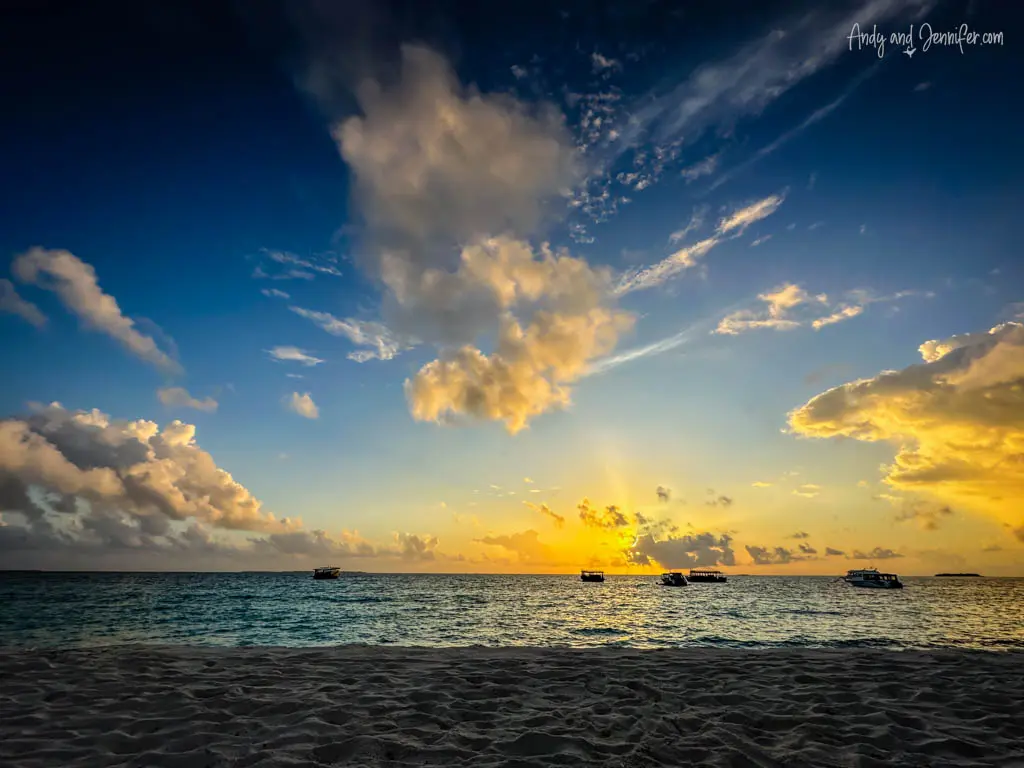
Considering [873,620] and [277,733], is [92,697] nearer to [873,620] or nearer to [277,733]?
[277,733]

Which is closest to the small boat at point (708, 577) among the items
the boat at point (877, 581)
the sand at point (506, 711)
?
the boat at point (877, 581)

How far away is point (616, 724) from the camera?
7844 millimetres

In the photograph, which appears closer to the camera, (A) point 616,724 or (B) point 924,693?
(A) point 616,724

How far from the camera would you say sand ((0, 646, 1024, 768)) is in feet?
21.6

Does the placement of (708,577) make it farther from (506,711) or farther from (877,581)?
(506,711)

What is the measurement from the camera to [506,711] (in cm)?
846

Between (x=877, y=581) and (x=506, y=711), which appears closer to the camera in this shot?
(x=506, y=711)

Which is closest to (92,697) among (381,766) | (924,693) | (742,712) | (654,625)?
(381,766)

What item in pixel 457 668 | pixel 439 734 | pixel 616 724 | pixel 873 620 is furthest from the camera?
pixel 873 620

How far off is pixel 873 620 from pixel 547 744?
39.2 meters

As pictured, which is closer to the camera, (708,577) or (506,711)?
(506,711)

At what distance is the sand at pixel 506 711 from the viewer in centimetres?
659

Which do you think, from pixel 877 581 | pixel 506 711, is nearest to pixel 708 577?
pixel 877 581

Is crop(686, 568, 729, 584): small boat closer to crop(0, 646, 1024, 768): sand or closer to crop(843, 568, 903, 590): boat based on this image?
crop(843, 568, 903, 590): boat
